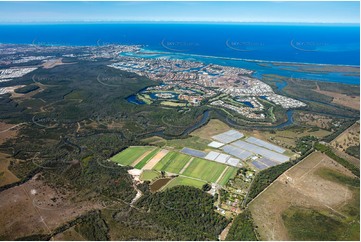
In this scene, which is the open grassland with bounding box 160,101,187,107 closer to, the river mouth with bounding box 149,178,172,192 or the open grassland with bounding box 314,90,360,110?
the river mouth with bounding box 149,178,172,192

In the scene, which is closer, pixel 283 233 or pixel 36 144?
pixel 283 233

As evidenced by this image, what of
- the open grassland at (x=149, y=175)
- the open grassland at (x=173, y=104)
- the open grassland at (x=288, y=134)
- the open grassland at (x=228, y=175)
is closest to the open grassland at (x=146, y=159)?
the open grassland at (x=149, y=175)

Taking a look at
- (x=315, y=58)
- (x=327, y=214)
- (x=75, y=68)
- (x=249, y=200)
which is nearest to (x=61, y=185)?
(x=249, y=200)

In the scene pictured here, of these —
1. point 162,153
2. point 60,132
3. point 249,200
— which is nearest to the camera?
point 249,200

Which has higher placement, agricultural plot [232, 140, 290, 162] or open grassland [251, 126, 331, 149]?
open grassland [251, 126, 331, 149]

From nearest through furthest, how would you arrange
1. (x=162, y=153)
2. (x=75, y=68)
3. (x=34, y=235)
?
1. (x=34, y=235)
2. (x=162, y=153)
3. (x=75, y=68)

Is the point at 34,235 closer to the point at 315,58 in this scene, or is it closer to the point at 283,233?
the point at 283,233

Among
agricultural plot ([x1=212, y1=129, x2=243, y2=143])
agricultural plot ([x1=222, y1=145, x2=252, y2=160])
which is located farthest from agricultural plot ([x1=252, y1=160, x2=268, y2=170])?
agricultural plot ([x1=212, y1=129, x2=243, y2=143])
